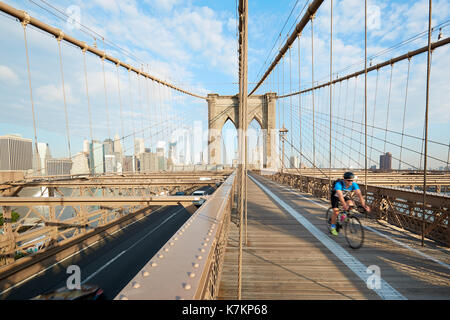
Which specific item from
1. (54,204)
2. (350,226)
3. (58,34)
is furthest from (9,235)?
(350,226)

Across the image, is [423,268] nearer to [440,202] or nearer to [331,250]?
[331,250]

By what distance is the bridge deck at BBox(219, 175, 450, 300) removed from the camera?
8.46ft

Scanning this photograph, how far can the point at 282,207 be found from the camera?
23.4 feet

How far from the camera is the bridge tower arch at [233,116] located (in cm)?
3703

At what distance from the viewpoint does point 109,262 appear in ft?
45.8

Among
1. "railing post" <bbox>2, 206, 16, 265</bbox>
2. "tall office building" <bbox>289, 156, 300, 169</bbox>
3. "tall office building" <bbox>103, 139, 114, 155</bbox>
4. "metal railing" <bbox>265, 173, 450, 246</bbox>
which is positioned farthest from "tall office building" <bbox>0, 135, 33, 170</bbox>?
"metal railing" <bbox>265, 173, 450, 246</bbox>

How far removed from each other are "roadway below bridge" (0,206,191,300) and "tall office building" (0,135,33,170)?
8.48m

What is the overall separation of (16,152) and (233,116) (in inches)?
1172

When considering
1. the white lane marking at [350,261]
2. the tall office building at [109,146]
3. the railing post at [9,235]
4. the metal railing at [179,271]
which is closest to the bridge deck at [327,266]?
the white lane marking at [350,261]

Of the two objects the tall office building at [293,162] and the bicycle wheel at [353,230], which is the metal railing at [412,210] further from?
the tall office building at [293,162]

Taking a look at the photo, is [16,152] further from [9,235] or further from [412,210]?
[412,210]

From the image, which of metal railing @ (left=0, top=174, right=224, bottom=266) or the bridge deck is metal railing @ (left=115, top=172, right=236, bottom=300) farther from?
metal railing @ (left=0, top=174, right=224, bottom=266)
